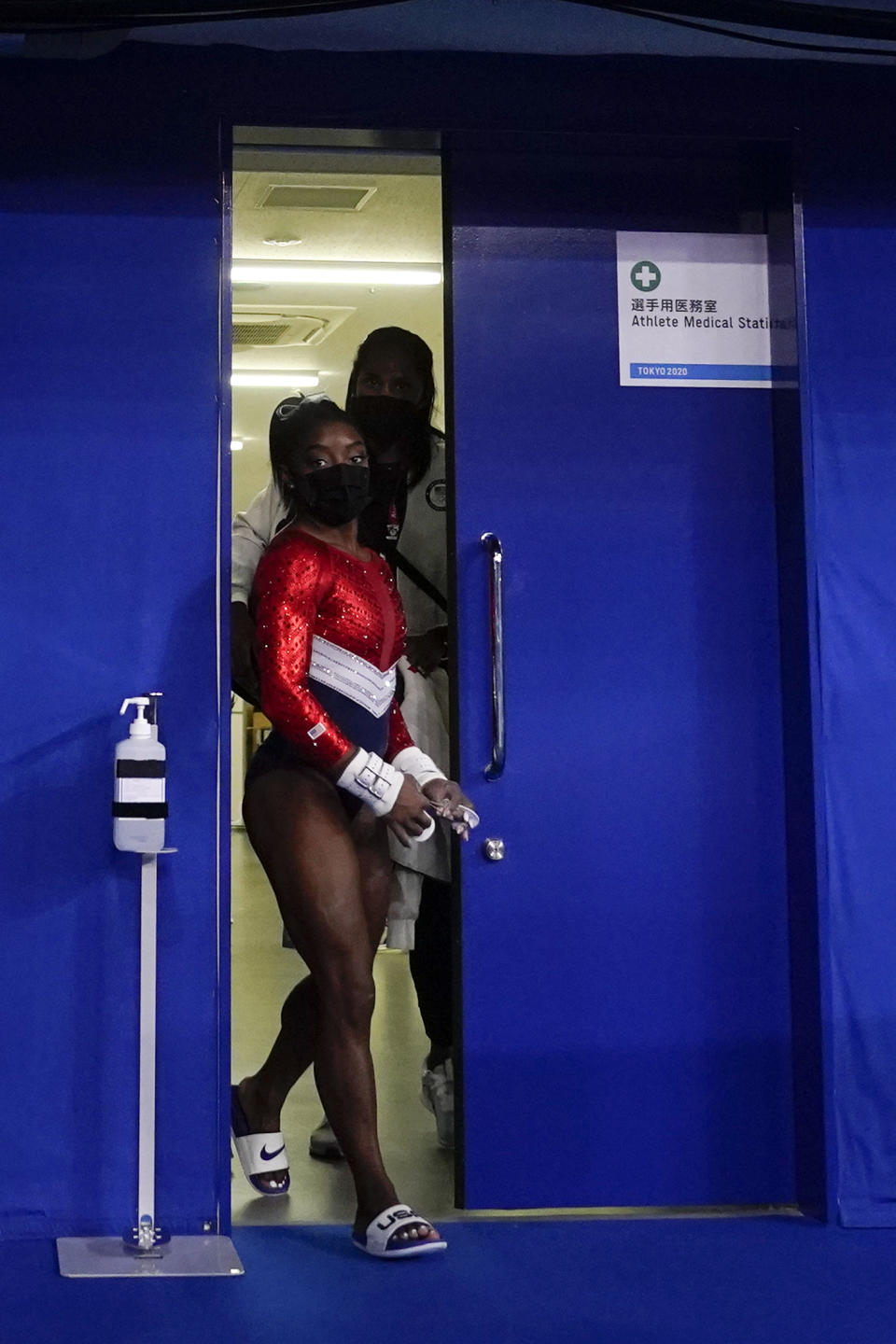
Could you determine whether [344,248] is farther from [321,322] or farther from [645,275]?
[645,275]

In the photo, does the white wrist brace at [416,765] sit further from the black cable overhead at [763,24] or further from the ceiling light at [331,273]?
the ceiling light at [331,273]

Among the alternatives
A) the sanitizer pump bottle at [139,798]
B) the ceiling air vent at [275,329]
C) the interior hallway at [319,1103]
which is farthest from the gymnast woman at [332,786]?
the ceiling air vent at [275,329]

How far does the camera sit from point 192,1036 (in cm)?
343

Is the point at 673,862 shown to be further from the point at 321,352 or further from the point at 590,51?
the point at 321,352

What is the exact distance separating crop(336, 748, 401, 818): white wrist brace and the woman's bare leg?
163 millimetres

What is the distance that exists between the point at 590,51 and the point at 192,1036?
7.70 ft

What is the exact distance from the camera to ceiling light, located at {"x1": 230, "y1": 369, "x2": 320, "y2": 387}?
31.5ft

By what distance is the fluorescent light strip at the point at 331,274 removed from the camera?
Result: 273 inches

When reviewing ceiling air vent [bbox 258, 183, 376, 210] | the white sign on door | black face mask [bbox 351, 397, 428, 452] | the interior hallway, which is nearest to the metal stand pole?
the interior hallway

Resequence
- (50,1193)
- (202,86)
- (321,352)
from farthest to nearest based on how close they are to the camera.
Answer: (321,352) → (202,86) → (50,1193)

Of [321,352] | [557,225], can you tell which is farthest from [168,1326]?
[321,352]

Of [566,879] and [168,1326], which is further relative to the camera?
[566,879]

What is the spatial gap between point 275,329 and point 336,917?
5.52 meters

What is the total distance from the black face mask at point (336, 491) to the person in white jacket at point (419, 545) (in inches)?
14.0
